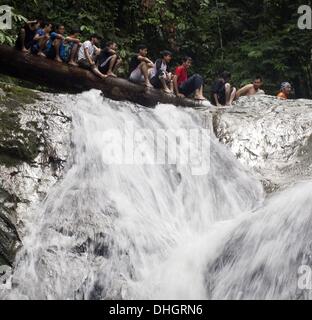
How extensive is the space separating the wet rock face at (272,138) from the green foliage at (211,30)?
18.1ft

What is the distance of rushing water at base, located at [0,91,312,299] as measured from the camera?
23.4ft

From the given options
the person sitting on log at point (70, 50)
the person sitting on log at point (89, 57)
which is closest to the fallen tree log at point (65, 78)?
the person sitting on log at point (89, 57)

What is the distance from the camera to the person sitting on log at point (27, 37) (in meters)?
10.8

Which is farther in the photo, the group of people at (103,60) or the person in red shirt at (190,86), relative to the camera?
the person in red shirt at (190,86)

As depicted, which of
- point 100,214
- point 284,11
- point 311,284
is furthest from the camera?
point 284,11

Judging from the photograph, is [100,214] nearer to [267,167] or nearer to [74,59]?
[267,167]

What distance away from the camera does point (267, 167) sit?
34.2 ft

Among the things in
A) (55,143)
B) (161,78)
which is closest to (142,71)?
(161,78)

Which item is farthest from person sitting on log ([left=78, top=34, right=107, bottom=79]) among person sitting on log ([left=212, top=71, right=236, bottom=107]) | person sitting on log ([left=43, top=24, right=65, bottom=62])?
person sitting on log ([left=212, top=71, right=236, bottom=107])

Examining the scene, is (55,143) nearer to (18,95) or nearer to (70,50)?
(18,95)

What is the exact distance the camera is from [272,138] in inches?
430

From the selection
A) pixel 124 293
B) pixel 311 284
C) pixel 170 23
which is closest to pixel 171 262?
pixel 124 293

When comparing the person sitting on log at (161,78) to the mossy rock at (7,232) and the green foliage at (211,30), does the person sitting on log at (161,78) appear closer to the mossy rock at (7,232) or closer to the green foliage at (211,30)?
the green foliage at (211,30)

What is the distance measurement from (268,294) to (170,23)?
12.8 meters
